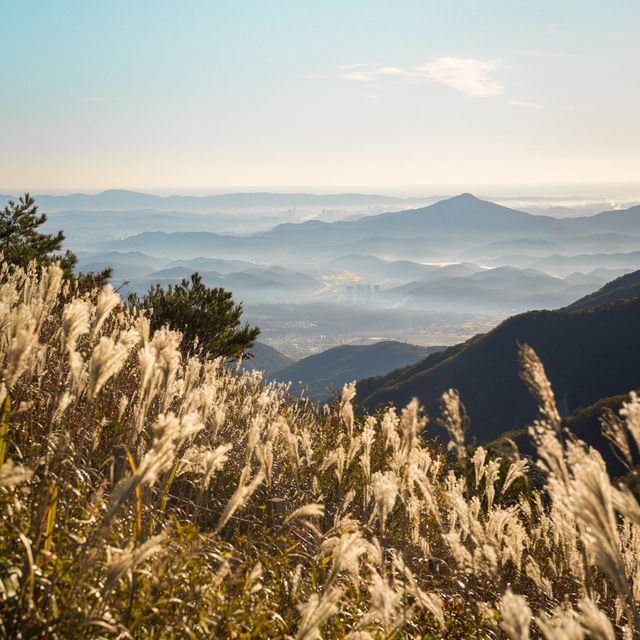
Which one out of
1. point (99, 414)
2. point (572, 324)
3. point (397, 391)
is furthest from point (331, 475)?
point (572, 324)

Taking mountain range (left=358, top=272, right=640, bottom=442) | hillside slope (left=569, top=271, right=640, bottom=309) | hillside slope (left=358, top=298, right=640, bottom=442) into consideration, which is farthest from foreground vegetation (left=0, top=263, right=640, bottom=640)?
hillside slope (left=569, top=271, right=640, bottom=309)

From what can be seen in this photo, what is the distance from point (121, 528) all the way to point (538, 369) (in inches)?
115

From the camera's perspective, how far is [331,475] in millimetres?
6887

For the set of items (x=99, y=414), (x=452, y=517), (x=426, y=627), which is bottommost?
(x=426, y=627)

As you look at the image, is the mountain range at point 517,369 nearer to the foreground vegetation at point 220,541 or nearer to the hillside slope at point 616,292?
the hillside slope at point 616,292

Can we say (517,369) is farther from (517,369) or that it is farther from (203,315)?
(203,315)

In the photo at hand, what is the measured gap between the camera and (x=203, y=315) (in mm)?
19672

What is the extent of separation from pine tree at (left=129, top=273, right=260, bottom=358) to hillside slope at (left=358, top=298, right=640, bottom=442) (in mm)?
87859

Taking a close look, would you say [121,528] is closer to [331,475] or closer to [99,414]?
[99,414]

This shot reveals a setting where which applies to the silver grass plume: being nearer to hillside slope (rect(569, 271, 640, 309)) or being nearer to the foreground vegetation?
the foreground vegetation

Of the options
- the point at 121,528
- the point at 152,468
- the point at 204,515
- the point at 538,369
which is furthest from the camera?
the point at 204,515

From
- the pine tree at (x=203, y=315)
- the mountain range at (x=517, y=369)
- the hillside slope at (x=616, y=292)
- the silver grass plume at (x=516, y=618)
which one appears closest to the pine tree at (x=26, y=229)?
the pine tree at (x=203, y=315)

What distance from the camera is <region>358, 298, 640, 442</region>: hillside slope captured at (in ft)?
380

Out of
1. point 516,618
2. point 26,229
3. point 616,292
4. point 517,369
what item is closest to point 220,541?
point 516,618
